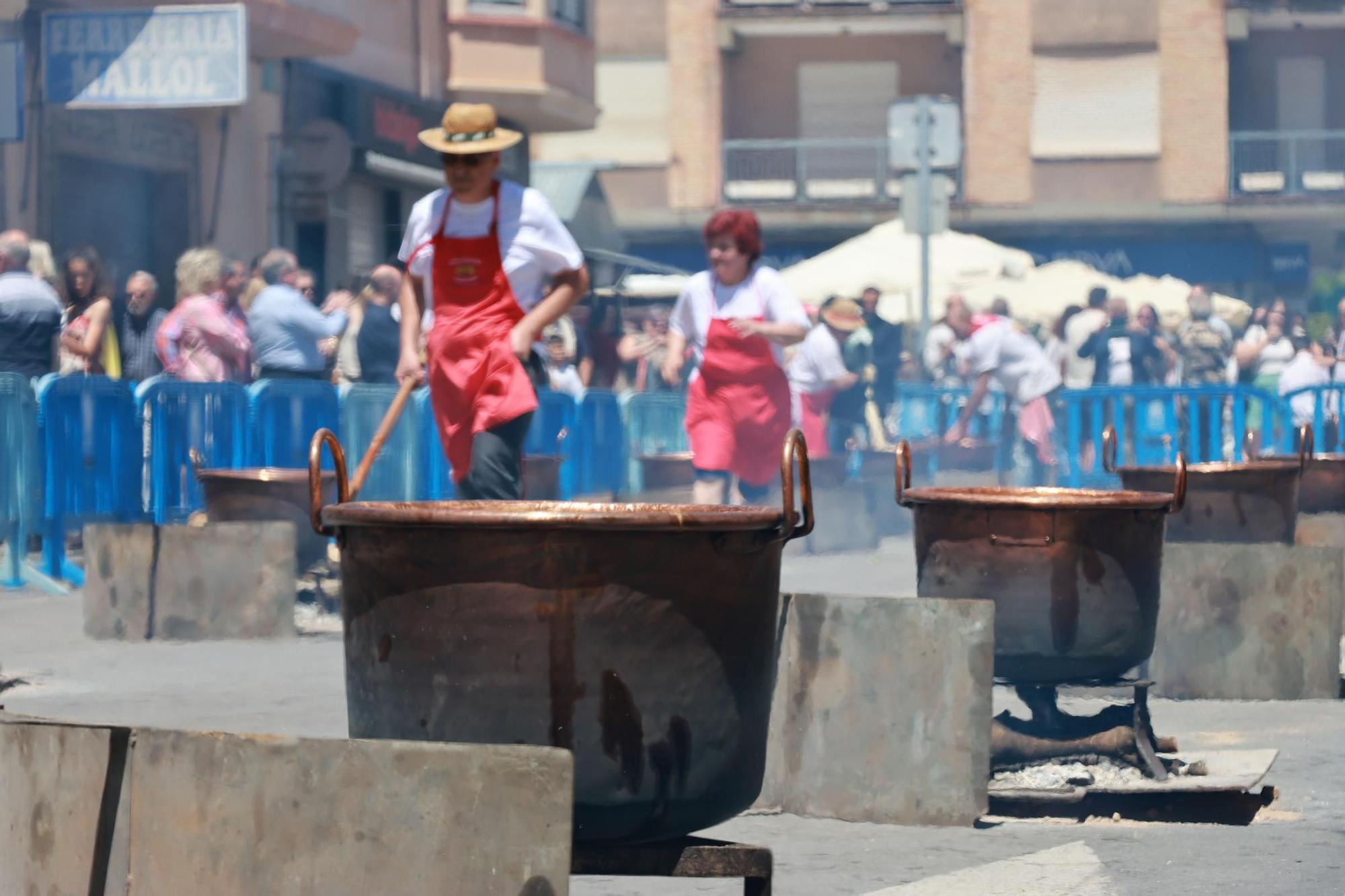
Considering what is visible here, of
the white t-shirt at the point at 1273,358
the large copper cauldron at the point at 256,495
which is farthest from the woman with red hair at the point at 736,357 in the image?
the white t-shirt at the point at 1273,358

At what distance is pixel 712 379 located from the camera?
1158 centimetres

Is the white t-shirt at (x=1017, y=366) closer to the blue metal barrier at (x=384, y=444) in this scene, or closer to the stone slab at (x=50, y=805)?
the blue metal barrier at (x=384, y=444)

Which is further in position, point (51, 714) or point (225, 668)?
point (225, 668)

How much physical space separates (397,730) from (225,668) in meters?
5.13

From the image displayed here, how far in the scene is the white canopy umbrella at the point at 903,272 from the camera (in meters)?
32.3

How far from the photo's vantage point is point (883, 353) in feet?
80.8

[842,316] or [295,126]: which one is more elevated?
[295,126]

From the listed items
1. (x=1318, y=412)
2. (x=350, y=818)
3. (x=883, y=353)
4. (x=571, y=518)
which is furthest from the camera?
(x=883, y=353)

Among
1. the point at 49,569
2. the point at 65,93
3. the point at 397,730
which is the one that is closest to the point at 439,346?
the point at 397,730

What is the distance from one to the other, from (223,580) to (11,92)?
6248 millimetres

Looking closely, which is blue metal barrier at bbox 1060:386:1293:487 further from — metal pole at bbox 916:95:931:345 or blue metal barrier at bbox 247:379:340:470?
blue metal barrier at bbox 247:379:340:470

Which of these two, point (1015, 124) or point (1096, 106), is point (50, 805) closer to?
point (1015, 124)

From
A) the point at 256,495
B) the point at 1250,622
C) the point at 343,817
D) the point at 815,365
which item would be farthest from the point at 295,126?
the point at 343,817

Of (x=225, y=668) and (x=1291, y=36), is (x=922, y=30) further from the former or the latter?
(x=225, y=668)
